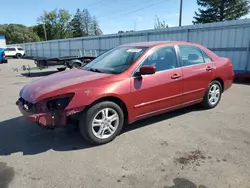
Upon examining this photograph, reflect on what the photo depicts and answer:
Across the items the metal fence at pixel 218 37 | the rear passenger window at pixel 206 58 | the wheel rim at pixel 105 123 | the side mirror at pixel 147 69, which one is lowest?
the wheel rim at pixel 105 123

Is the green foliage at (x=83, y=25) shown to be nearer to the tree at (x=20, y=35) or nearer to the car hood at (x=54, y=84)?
the tree at (x=20, y=35)

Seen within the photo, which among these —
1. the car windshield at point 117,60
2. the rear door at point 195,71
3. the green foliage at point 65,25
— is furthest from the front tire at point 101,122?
the green foliage at point 65,25

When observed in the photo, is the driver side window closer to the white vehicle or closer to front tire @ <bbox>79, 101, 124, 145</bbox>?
front tire @ <bbox>79, 101, 124, 145</bbox>

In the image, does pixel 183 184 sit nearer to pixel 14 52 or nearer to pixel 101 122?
pixel 101 122

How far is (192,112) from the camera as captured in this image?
17.3 ft

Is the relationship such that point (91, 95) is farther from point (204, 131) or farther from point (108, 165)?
point (204, 131)

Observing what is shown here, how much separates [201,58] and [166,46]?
1040 millimetres

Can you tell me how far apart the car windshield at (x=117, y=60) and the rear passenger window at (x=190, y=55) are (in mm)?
919

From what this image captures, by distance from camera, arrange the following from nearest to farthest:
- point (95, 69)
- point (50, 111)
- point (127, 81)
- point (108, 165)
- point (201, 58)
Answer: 1. point (108, 165)
2. point (50, 111)
3. point (127, 81)
4. point (95, 69)
5. point (201, 58)

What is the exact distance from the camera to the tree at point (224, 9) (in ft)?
129

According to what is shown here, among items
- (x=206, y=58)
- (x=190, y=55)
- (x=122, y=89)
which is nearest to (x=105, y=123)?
(x=122, y=89)

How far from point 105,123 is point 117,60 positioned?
1.34m

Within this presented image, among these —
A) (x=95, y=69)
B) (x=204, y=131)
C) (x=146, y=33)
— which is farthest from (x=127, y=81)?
(x=146, y=33)

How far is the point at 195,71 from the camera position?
15.8 feet
